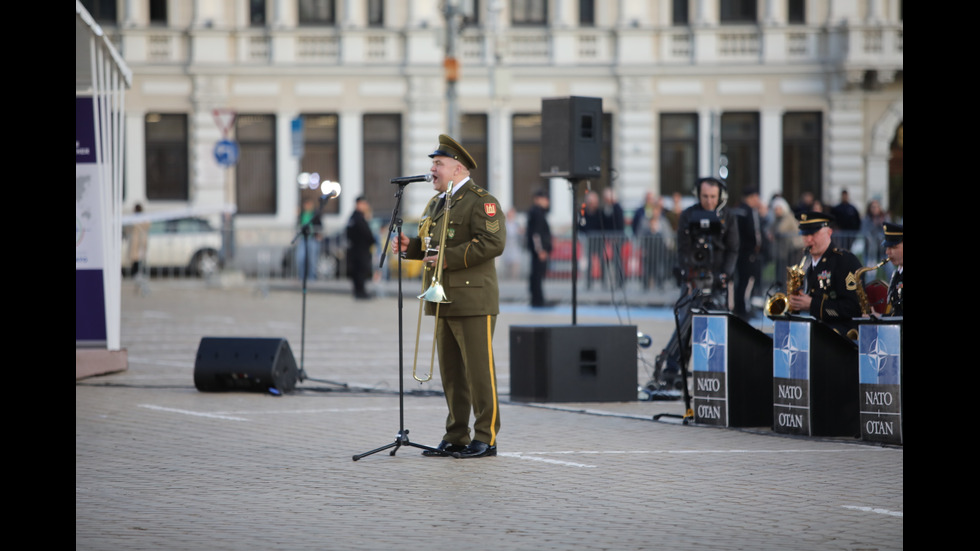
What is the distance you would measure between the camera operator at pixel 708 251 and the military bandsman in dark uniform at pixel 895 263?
249 centimetres

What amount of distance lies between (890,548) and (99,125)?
10107mm

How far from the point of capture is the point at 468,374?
32.2 feet

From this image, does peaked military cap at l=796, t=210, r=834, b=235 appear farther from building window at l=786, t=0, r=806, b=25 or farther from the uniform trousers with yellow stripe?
building window at l=786, t=0, r=806, b=25

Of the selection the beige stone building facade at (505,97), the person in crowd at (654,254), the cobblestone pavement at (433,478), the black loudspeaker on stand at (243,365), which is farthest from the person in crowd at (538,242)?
the beige stone building facade at (505,97)

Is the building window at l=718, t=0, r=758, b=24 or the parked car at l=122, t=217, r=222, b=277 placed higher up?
the building window at l=718, t=0, r=758, b=24

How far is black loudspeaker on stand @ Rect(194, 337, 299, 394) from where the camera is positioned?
1352 cm

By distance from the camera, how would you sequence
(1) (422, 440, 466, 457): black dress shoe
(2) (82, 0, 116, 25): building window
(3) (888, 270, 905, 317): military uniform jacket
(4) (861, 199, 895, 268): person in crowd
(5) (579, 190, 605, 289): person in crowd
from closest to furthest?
(1) (422, 440, 466, 457): black dress shoe, (3) (888, 270, 905, 317): military uniform jacket, (4) (861, 199, 895, 268): person in crowd, (5) (579, 190, 605, 289): person in crowd, (2) (82, 0, 116, 25): building window

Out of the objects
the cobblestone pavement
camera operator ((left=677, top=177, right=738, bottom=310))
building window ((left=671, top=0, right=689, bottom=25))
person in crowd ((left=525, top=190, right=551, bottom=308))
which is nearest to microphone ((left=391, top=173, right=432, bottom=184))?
the cobblestone pavement

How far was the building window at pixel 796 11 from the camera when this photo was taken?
130ft

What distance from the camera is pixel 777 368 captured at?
10.9 m

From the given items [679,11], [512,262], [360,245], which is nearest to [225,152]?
[360,245]

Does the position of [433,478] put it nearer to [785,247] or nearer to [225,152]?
[785,247]

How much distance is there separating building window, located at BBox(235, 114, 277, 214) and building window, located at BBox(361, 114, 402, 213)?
235cm
